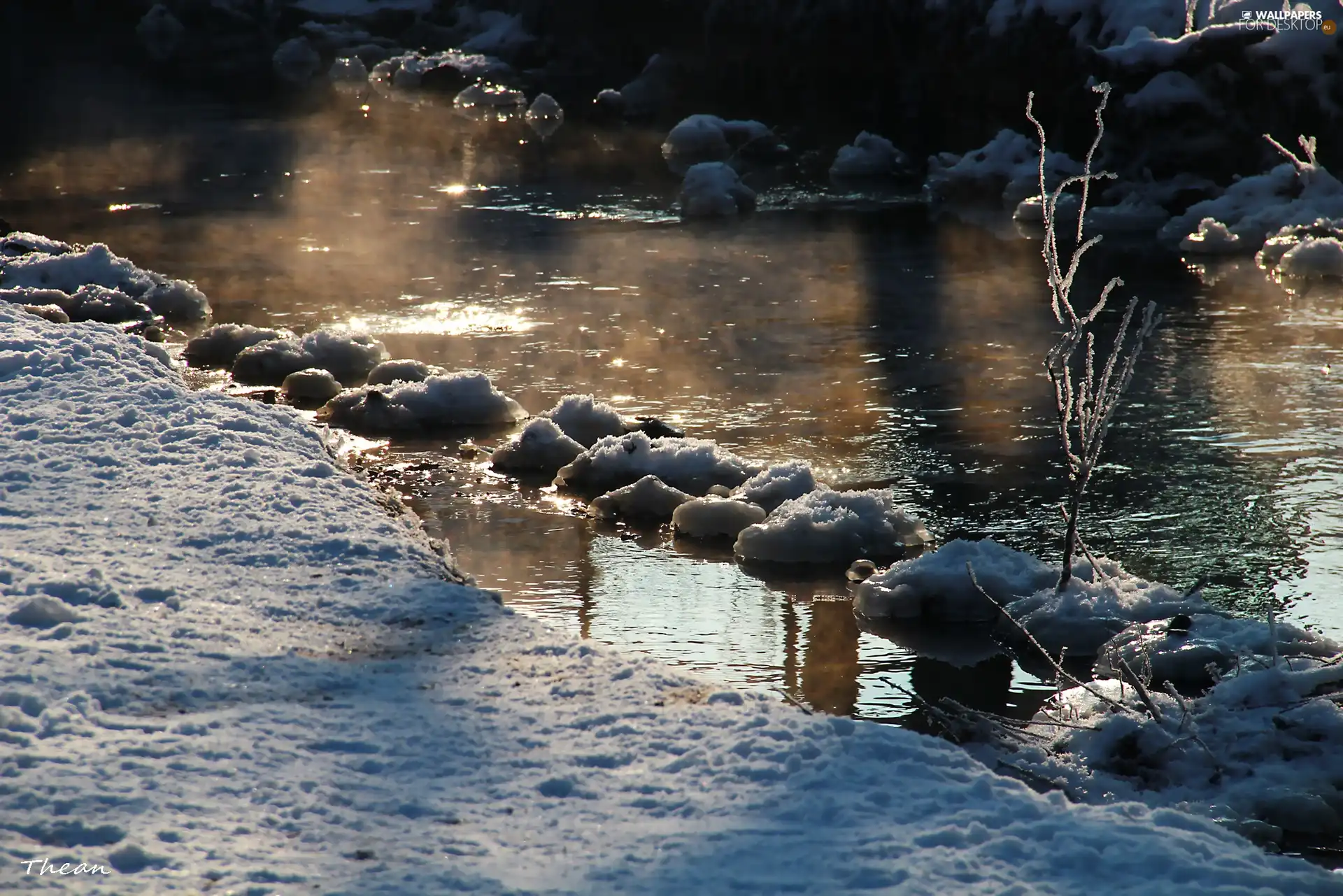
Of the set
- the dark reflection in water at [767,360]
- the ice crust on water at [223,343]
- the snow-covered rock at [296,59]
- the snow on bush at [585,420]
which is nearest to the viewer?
the dark reflection in water at [767,360]

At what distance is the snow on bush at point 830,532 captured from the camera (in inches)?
366

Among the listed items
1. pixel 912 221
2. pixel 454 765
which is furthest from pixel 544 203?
pixel 454 765

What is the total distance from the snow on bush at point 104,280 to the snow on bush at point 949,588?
9.86 m

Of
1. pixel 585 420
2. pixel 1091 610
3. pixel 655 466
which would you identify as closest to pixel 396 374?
pixel 585 420

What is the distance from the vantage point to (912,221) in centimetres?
2236

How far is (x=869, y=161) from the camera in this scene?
26984mm

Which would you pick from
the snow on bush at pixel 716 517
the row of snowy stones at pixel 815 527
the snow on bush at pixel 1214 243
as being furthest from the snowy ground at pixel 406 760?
the snow on bush at pixel 1214 243

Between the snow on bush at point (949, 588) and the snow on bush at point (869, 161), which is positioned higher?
the snow on bush at point (869, 161)

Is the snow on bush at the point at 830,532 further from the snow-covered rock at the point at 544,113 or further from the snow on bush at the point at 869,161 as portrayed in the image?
the snow-covered rock at the point at 544,113

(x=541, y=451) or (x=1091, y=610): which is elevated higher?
(x=541, y=451)

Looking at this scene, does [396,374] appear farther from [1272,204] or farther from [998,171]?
[998,171]

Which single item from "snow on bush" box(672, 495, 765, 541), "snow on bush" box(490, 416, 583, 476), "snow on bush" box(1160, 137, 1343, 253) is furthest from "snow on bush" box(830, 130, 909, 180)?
"snow on bush" box(672, 495, 765, 541)

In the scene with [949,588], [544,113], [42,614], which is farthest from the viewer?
[544,113]

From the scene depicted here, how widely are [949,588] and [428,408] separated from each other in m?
5.17
